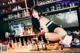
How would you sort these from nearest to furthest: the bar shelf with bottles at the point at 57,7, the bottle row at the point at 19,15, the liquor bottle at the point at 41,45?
1. the bar shelf with bottles at the point at 57,7
2. the liquor bottle at the point at 41,45
3. the bottle row at the point at 19,15

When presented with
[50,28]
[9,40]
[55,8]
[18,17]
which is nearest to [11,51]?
[9,40]

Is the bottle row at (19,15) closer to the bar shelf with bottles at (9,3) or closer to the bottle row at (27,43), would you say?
the bar shelf with bottles at (9,3)

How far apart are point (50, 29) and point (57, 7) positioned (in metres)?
0.20

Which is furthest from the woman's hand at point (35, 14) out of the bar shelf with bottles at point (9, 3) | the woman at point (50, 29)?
the bar shelf with bottles at point (9, 3)

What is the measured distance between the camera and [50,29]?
1.99m

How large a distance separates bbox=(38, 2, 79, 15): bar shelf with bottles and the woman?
56 millimetres

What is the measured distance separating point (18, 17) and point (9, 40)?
0.79ft

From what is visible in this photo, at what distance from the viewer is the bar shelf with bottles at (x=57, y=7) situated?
189 centimetres

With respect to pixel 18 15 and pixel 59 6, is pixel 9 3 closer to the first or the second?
pixel 18 15

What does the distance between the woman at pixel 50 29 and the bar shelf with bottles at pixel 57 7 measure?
0.06 metres

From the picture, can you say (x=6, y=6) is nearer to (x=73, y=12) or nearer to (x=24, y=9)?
(x=24, y=9)

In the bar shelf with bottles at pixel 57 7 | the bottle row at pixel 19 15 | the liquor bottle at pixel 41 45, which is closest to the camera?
the bar shelf with bottles at pixel 57 7

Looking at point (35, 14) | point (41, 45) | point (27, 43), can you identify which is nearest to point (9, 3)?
point (35, 14)

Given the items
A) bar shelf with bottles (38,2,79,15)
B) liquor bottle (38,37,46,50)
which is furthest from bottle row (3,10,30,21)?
liquor bottle (38,37,46,50)
